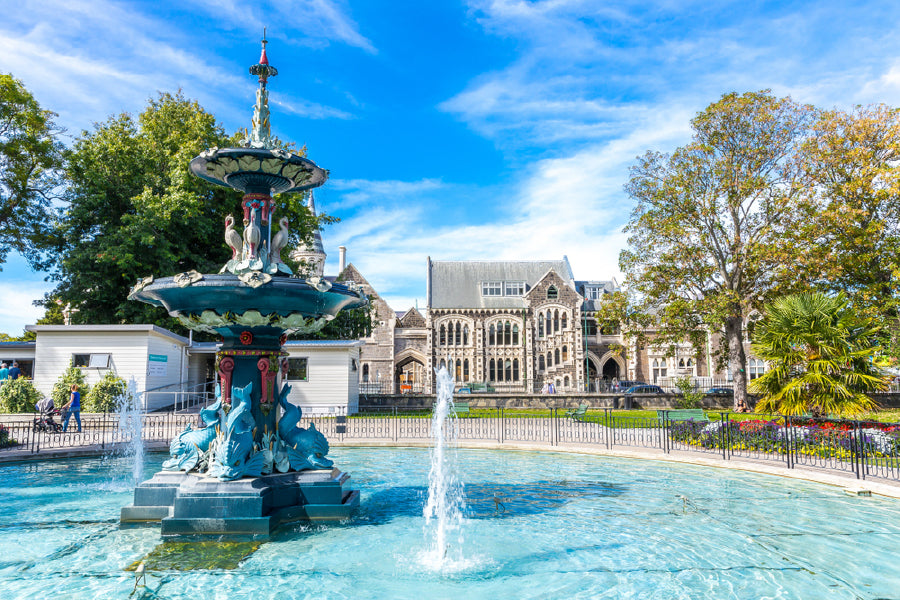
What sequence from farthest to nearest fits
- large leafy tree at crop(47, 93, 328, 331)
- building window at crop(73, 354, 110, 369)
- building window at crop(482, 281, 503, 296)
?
building window at crop(482, 281, 503, 296) < large leafy tree at crop(47, 93, 328, 331) < building window at crop(73, 354, 110, 369)

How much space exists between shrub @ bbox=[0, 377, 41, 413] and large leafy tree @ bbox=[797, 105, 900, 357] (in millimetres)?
34009

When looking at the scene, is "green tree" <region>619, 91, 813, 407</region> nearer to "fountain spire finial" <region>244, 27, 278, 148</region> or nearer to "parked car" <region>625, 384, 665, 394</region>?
"parked car" <region>625, 384, 665, 394</region>

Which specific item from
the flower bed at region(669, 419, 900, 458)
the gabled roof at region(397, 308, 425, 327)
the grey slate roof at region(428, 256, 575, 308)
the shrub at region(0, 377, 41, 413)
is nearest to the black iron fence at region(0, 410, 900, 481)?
the flower bed at region(669, 419, 900, 458)

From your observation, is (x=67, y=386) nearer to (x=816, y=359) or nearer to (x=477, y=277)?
(x=816, y=359)

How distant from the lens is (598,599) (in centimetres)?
521

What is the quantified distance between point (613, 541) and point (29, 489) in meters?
10.1

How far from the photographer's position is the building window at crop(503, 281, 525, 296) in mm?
59688

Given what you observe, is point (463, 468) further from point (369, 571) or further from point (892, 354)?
point (892, 354)

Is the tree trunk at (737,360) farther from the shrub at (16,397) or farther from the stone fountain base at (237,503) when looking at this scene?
the shrub at (16,397)

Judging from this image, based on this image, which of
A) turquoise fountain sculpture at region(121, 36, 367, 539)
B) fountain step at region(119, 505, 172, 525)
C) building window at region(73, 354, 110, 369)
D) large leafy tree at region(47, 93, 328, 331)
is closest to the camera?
turquoise fountain sculpture at region(121, 36, 367, 539)

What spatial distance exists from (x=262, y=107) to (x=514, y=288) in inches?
2035

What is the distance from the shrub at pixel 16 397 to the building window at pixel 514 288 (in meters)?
43.3

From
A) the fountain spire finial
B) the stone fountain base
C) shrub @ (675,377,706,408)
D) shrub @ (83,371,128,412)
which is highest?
the fountain spire finial

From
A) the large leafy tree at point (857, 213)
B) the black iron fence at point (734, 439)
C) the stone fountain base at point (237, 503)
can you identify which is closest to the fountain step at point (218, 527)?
the stone fountain base at point (237, 503)
